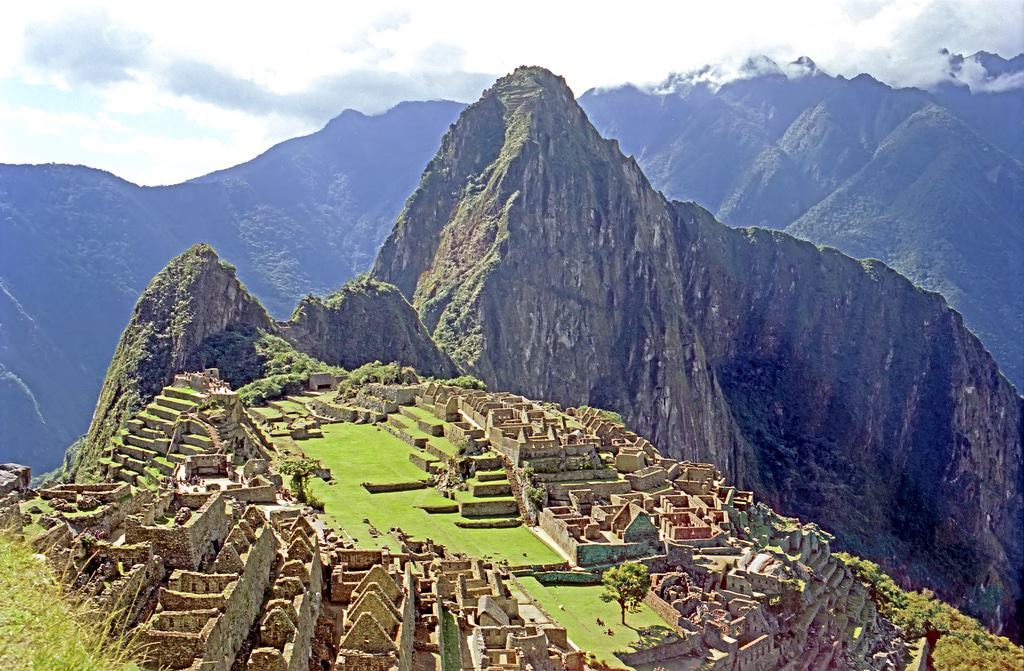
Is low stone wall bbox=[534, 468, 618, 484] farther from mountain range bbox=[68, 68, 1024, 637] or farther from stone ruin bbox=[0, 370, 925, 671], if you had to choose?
mountain range bbox=[68, 68, 1024, 637]

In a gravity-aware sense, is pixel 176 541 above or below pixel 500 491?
above

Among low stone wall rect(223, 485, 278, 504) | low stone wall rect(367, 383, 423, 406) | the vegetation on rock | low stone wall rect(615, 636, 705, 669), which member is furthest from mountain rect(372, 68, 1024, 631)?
low stone wall rect(615, 636, 705, 669)

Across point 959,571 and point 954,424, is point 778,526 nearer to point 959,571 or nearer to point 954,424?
point 959,571

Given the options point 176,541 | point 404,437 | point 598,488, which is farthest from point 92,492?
point 404,437

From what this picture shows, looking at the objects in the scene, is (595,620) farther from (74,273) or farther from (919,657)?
(74,273)

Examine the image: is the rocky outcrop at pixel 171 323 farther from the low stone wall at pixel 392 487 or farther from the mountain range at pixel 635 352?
the low stone wall at pixel 392 487

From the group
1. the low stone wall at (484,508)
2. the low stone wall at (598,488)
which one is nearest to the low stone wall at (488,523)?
the low stone wall at (484,508)
